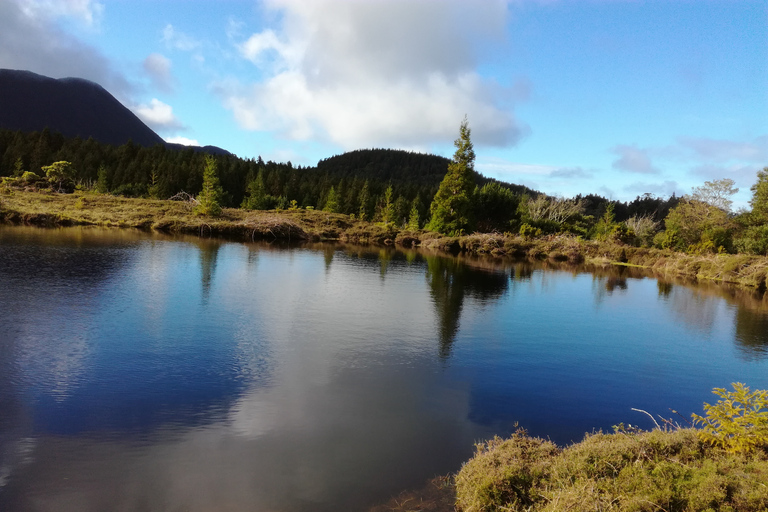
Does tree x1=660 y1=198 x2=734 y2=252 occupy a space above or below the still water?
above

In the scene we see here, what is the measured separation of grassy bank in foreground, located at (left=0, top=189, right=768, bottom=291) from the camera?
132ft

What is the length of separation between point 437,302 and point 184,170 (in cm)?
7334

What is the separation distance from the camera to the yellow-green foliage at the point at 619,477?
197 inches

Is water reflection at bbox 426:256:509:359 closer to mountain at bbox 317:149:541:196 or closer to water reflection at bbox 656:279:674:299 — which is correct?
water reflection at bbox 656:279:674:299

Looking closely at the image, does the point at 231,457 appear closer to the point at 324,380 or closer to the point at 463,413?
the point at 324,380

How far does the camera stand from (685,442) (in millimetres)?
6406

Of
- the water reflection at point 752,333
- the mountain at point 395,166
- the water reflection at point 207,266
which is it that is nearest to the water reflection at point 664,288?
the water reflection at point 752,333

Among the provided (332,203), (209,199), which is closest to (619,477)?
(209,199)

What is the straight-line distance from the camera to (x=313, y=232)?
52.6 meters

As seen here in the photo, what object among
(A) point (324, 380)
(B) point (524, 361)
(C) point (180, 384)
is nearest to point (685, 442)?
(B) point (524, 361)

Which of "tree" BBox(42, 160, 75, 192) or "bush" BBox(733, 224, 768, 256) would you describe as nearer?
"bush" BBox(733, 224, 768, 256)

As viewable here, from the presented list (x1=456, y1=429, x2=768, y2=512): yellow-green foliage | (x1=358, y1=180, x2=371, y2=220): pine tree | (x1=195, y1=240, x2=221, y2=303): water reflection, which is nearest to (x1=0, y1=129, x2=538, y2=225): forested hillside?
(x1=358, y1=180, x2=371, y2=220): pine tree

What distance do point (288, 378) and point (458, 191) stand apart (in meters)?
50.1

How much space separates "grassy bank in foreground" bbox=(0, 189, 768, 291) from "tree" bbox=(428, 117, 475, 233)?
15.4ft
